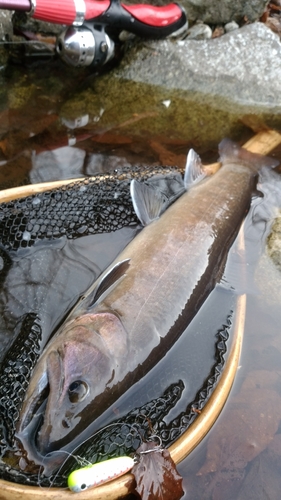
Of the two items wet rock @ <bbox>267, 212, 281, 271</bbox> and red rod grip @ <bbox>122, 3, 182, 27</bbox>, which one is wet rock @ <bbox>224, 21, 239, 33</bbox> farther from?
wet rock @ <bbox>267, 212, 281, 271</bbox>

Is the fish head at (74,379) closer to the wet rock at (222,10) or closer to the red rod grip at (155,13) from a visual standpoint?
the red rod grip at (155,13)

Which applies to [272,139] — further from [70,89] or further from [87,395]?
[87,395]

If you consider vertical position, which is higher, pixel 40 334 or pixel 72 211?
pixel 72 211

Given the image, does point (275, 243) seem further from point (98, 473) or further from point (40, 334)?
point (98, 473)

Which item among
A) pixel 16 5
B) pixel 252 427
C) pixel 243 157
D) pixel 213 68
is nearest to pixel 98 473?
pixel 252 427

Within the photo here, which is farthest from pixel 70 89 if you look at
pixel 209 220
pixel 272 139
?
pixel 209 220

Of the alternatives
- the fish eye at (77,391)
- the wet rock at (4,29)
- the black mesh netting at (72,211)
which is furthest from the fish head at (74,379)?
the wet rock at (4,29)
